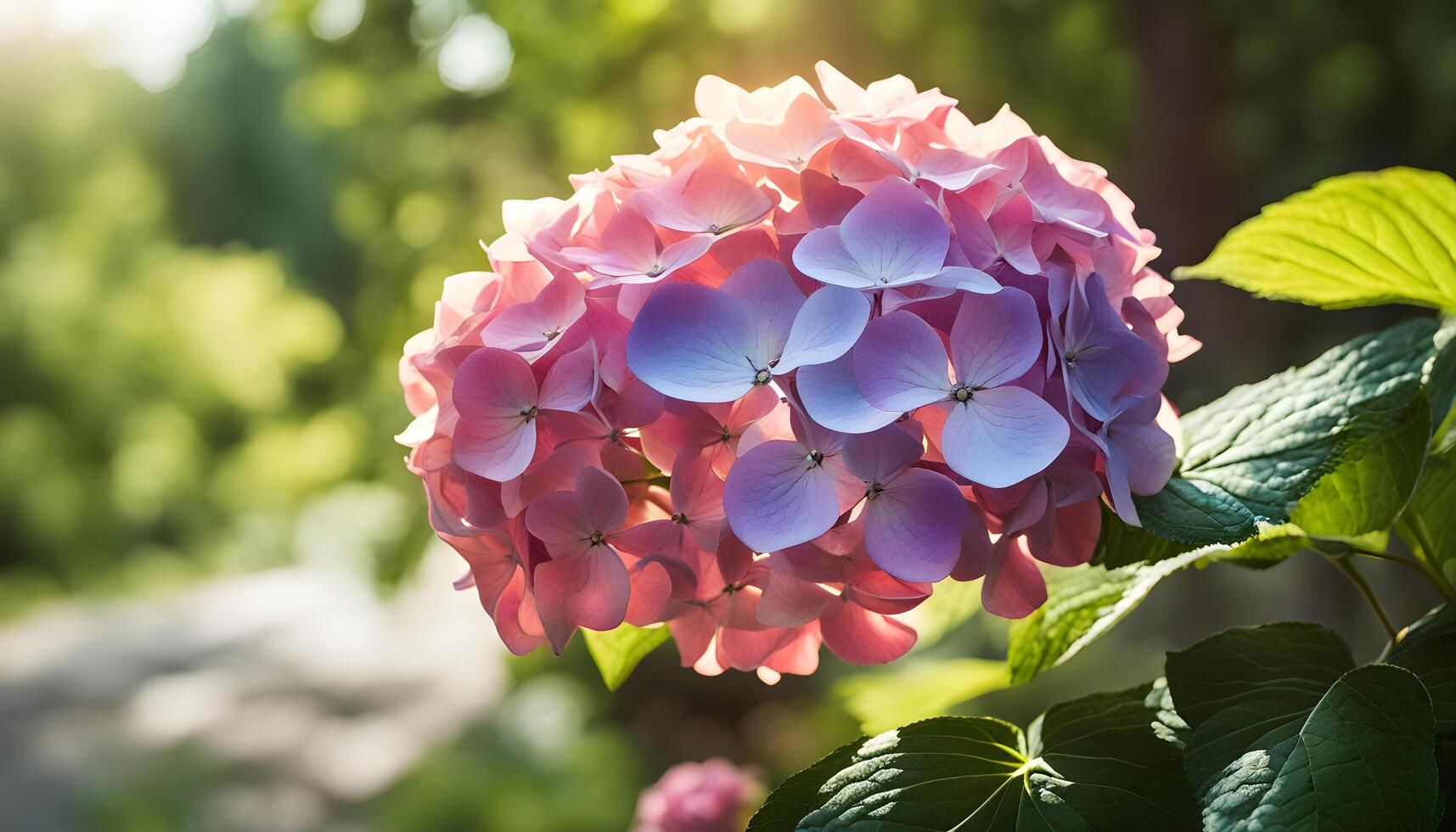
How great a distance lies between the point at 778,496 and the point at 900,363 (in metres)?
0.05

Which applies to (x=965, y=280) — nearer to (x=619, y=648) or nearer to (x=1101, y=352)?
(x=1101, y=352)

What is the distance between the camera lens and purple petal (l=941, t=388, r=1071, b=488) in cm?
27

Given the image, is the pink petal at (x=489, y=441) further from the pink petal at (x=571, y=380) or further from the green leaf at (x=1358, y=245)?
the green leaf at (x=1358, y=245)

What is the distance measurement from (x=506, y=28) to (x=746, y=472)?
7.12 feet

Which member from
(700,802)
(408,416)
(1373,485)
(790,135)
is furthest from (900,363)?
(408,416)

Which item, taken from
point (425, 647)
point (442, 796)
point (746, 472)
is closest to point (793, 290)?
point (746, 472)

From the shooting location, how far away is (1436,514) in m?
0.42

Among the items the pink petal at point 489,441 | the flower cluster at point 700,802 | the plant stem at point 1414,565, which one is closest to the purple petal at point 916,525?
the pink petal at point 489,441

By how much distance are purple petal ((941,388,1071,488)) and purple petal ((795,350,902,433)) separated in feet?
0.06

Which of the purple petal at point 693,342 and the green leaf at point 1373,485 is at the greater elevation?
the purple petal at point 693,342

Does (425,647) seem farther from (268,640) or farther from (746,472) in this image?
(746,472)

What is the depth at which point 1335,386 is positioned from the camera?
38cm

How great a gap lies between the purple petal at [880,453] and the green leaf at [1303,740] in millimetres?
137

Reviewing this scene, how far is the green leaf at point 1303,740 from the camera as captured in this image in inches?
11.5
